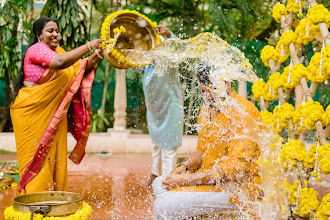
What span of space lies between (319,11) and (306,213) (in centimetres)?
157

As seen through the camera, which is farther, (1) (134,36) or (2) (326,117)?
(1) (134,36)

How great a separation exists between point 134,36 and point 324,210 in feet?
6.95

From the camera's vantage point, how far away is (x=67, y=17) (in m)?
8.05

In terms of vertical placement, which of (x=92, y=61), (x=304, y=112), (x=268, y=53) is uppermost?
(x=268, y=53)

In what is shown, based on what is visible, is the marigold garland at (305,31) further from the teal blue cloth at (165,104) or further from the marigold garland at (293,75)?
the teal blue cloth at (165,104)

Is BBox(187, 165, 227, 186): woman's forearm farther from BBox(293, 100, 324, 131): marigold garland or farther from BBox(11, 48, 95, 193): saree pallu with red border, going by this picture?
BBox(11, 48, 95, 193): saree pallu with red border

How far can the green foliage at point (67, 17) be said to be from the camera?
26.5 ft

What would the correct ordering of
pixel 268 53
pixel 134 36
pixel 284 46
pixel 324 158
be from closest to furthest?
pixel 324 158 < pixel 284 46 < pixel 134 36 < pixel 268 53

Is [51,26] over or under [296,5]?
under

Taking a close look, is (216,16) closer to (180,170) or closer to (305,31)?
(305,31)

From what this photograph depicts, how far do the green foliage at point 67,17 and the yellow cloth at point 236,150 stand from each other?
6.46m

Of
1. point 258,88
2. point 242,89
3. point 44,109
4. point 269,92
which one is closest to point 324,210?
point 269,92

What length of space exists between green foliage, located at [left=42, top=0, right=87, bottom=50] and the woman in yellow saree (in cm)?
519

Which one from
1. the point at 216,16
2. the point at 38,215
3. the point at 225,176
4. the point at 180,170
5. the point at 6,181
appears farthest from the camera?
the point at 216,16
